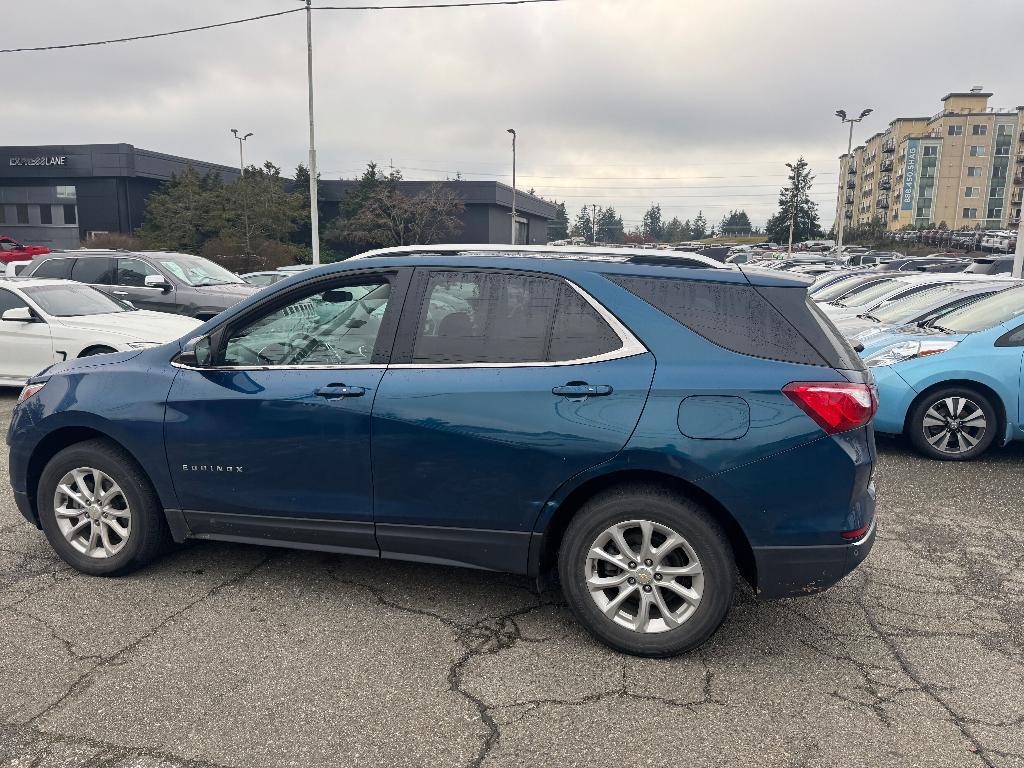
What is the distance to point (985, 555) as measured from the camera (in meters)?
4.57

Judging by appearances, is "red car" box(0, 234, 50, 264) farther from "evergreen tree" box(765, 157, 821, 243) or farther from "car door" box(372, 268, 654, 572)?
"evergreen tree" box(765, 157, 821, 243)

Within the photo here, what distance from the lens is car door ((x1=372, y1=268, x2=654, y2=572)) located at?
3.24 m

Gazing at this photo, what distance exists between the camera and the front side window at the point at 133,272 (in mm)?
12297

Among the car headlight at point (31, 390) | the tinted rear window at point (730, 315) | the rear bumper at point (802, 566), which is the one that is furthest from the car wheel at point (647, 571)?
the car headlight at point (31, 390)

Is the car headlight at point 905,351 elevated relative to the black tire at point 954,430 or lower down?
elevated

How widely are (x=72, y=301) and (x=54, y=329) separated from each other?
730 millimetres

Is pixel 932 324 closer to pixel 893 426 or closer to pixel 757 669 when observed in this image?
pixel 893 426

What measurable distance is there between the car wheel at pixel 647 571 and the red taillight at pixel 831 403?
604mm

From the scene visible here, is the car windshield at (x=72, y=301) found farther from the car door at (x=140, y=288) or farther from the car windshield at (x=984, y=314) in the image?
the car windshield at (x=984, y=314)

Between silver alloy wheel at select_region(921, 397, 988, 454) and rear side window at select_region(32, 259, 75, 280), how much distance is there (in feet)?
40.7

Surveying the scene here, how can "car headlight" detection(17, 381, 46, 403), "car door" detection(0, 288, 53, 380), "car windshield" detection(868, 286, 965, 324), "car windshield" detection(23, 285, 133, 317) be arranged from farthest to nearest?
1. "car windshield" detection(23, 285, 133, 317)
2. "car door" detection(0, 288, 53, 380)
3. "car windshield" detection(868, 286, 965, 324)
4. "car headlight" detection(17, 381, 46, 403)

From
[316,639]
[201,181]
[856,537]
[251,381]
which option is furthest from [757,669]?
[201,181]

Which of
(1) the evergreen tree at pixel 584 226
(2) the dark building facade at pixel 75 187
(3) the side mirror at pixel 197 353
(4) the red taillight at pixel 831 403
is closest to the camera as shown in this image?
(4) the red taillight at pixel 831 403

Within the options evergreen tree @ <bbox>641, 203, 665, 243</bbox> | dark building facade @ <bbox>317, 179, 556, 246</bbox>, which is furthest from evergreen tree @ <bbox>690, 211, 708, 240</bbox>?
dark building facade @ <bbox>317, 179, 556, 246</bbox>
